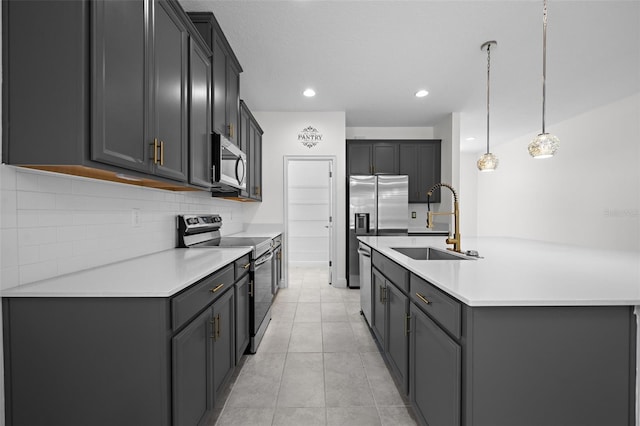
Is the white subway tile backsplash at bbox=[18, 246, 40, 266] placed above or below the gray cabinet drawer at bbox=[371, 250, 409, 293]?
above

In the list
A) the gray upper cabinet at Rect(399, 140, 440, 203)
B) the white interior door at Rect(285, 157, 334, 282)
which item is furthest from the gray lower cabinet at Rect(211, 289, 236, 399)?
the white interior door at Rect(285, 157, 334, 282)

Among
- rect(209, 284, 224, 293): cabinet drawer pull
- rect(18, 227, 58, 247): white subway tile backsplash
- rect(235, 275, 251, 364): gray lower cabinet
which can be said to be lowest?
rect(235, 275, 251, 364): gray lower cabinet

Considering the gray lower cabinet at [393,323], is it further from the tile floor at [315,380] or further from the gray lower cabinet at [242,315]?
the gray lower cabinet at [242,315]

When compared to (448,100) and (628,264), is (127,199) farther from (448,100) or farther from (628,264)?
(448,100)

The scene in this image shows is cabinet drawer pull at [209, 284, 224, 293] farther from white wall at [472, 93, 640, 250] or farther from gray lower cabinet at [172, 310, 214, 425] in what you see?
white wall at [472, 93, 640, 250]

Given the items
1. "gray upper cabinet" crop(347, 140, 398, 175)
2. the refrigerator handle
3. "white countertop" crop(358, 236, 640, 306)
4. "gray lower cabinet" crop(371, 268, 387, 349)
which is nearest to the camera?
"white countertop" crop(358, 236, 640, 306)

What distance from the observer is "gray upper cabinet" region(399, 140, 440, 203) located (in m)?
5.04

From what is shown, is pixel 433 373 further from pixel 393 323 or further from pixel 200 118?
pixel 200 118

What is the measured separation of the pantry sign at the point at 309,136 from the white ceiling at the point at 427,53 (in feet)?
1.04

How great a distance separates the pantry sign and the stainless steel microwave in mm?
1892

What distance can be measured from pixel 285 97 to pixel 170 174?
270 centimetres

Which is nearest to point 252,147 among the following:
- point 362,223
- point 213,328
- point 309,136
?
point 309,136

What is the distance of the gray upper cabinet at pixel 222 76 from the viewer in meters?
2.23

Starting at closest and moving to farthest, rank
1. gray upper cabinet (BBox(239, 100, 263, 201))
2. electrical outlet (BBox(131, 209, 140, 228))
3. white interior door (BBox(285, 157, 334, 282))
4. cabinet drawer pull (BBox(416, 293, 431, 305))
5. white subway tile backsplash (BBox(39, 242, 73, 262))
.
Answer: white subway tile backsplash (BBox(39, 242, 73, 262)) → cabinet drawer pull (BBox(416, 293, 431, 305)) → electrical outlet (BBox(131, 209, 140, 228)) → gray upper cabinet (BBox(239, 100, 263, 201)) → white interior door (BBox(285, 157, 334, 282))
